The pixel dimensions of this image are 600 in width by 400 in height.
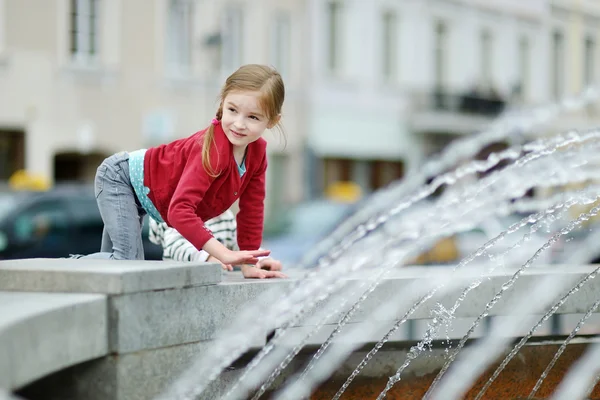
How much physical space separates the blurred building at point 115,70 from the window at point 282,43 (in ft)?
0.09

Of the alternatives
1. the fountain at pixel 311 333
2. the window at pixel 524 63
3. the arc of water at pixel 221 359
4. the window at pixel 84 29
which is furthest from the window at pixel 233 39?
the arc of water at pixel 221 359

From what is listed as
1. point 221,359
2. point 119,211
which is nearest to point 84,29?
point 119,211

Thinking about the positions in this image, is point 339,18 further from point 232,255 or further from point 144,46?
point 232,255

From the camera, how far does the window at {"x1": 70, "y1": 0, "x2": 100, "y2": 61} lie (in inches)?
901

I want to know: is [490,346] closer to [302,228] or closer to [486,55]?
[302,228]

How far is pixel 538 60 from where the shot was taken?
39.2 meters

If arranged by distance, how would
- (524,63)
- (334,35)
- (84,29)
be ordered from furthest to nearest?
(524,63), (334,35), (84,29)

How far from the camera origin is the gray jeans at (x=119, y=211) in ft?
14.6

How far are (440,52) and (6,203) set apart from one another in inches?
934

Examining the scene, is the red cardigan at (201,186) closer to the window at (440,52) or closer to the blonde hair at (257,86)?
the blonde hair at (257,86)

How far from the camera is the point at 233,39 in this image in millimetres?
26891

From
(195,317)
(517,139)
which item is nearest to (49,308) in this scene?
(195,317)

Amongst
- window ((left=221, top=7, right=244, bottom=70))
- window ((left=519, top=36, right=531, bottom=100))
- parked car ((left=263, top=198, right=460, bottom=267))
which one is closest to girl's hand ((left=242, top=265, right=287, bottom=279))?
parked car ((left=263, top=198, right=460, bottom=267))

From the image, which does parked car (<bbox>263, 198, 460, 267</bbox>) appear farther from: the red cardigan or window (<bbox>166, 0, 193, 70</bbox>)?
window (<bbox>166, 0, 193, 70</bbox>)
